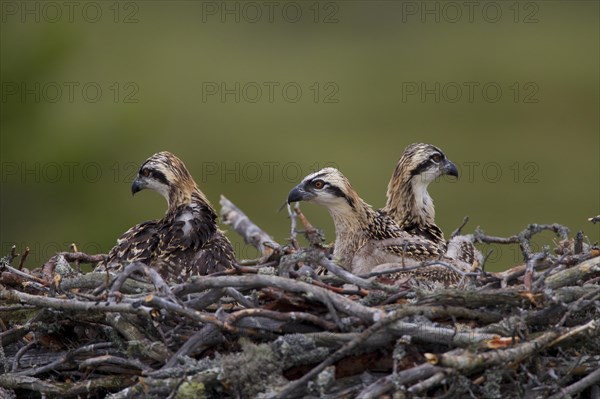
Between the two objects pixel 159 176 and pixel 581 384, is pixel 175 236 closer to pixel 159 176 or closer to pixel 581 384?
pixel 159 176

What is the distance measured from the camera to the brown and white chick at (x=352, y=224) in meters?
8.81

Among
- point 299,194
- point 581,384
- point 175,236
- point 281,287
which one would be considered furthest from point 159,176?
point 581,384

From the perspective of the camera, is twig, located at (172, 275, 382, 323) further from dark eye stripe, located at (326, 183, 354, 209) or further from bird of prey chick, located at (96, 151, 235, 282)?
dark eye stripe, located at (326, 183, 354, 209)

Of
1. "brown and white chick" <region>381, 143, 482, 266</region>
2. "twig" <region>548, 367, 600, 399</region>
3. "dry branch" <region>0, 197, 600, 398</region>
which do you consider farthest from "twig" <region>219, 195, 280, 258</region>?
"twig" <region>548, 367, 600, 399</region>

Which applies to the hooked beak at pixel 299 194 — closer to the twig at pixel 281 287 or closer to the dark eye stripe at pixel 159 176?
the dark eye stripe at pixel 159 176

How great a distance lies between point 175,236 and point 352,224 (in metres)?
1.15

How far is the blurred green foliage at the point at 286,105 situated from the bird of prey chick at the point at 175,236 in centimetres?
1055

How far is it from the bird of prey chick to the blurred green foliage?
34.6 ft

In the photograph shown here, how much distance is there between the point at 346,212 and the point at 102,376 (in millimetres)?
2669

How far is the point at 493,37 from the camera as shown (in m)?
37.5

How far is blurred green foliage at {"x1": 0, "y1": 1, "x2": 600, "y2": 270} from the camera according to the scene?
2619 centimetres

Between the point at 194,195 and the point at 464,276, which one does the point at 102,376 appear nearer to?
the point at 464,276

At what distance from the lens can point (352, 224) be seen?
9.21 meters

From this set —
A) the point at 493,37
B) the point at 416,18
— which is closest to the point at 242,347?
the point at 416,18
